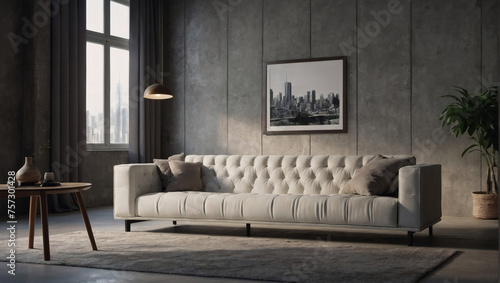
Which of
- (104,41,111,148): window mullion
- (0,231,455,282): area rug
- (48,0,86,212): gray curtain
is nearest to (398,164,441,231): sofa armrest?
(0,231,455,282): area rug

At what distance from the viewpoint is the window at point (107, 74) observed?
27.5 feet

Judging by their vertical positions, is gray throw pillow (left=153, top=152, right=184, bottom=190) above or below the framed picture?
below

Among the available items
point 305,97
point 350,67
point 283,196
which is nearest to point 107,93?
point 305,97

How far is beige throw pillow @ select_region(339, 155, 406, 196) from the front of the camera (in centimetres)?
517

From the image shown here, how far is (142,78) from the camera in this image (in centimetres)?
890

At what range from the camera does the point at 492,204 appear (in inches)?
265

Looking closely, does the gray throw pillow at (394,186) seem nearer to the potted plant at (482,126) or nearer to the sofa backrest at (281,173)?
the sofa backrest at (281,173)

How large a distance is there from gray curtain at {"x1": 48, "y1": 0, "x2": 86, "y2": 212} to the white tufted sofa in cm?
192

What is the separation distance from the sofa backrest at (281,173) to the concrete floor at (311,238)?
0.43 meters

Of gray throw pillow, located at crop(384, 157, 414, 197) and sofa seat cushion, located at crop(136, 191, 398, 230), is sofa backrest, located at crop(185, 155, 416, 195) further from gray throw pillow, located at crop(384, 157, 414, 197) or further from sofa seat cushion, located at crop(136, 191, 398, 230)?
sofa seat cushion, located at crop(136, 191, 398, 230)

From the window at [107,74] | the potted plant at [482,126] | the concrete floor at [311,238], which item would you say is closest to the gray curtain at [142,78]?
the window at [107,74]

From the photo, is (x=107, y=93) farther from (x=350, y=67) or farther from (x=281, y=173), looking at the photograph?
(x=281, y=173)

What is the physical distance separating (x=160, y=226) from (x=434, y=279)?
347cm

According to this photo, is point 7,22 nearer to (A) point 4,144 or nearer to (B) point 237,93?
(A) point 4,144
